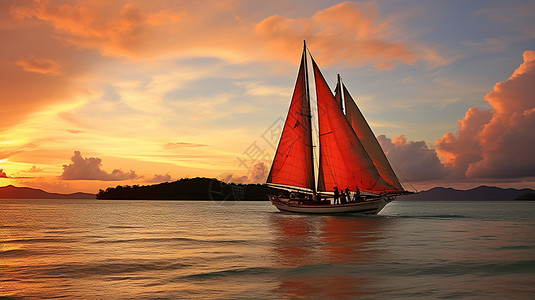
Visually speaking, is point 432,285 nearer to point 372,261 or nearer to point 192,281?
point 372,261

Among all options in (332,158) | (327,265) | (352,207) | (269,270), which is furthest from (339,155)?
(269,270)

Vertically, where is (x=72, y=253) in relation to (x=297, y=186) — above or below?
below

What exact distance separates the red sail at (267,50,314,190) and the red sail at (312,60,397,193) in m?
2.33

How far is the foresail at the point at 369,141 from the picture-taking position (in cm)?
6081

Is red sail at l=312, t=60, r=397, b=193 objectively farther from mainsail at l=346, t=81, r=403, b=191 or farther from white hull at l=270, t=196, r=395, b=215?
white hull at l=270, t=196, r=395, b=215

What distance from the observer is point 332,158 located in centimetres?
6178

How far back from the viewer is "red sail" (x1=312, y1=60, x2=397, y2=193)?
194ft

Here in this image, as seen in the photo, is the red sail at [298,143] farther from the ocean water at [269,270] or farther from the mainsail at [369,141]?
the ocean water at [269,270]

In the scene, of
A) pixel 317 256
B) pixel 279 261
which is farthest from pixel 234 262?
pixel 317 256

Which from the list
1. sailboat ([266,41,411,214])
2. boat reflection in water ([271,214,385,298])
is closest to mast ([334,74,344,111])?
sailboat ([266,41,411,214])

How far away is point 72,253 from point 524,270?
982 inches

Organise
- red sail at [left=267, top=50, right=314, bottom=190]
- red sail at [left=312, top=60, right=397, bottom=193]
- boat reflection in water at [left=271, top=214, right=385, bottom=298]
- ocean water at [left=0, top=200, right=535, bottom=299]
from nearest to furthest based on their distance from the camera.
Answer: ocean water at [left=0, top=200, right=535, bottom=299], boat reflection in water at [left=271, top=214, right=385, bottom=298], red sail at [left=312, top=60, right=397, bottom=193], red sail at [left=267, top=50, right=314, bottom=190]

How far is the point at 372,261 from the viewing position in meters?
24.2

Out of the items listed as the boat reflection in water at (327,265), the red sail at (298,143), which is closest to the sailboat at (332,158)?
the red sail at (298,143)
